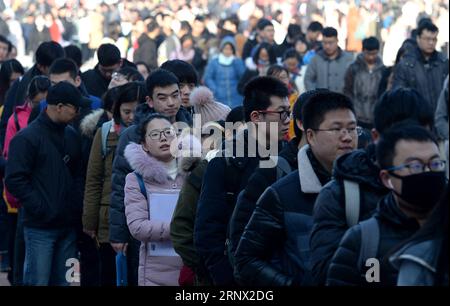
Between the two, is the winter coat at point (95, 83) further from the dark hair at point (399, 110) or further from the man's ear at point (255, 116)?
the dark hair at point (399, 110)

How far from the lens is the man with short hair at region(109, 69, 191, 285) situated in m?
9.14

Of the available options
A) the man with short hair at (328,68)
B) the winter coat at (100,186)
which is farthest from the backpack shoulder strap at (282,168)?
the man with short hair at (328,68)

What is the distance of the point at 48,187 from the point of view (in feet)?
32.3

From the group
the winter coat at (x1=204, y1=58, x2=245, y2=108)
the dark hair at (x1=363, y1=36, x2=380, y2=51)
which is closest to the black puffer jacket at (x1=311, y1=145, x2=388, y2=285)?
the dark hair at (x1=363, y1=36, x2=380, y2=51)

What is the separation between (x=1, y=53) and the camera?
57.5ft

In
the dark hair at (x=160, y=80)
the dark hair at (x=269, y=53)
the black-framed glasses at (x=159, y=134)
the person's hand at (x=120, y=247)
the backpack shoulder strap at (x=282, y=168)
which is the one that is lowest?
the person's hand at (x=120, y=247)

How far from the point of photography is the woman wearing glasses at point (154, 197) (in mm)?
8344

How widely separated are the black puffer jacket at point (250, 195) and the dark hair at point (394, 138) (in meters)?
1.27

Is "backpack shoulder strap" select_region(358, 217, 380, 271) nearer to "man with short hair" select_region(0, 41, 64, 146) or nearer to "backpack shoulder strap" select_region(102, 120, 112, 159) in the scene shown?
"backpack shoulder strap" select_region(102, 120, 112, 159)

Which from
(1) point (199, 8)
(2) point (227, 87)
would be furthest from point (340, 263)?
(1) point (199, 8)

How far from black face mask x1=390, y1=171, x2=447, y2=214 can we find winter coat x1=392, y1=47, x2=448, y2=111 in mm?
10596

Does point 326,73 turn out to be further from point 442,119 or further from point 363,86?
point 442,119

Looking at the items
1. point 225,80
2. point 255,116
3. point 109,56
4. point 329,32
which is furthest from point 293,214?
point 225,80

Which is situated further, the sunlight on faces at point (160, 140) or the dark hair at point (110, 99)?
the dark hair at point (110, 99)
